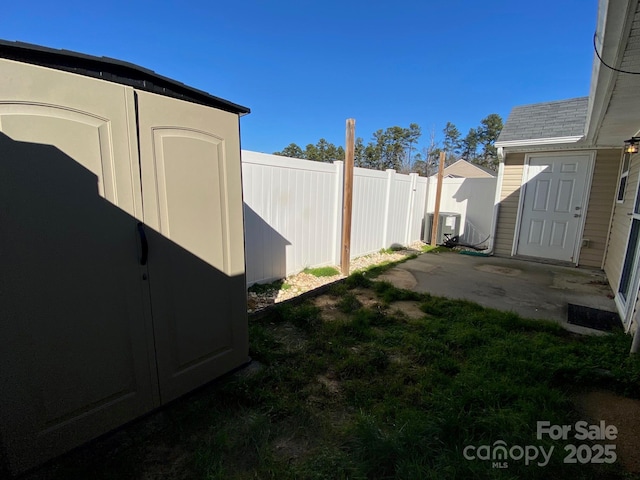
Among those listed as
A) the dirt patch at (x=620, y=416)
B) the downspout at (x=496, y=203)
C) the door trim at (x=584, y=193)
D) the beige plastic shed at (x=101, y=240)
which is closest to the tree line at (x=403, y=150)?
the downspout at (x=496, y=203)

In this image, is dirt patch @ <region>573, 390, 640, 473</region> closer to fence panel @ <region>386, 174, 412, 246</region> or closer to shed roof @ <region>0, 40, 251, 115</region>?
shed roof @ <region>0, 40, 251, 115</region>

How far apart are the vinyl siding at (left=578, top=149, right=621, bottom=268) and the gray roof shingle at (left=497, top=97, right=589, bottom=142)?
77 centimetres

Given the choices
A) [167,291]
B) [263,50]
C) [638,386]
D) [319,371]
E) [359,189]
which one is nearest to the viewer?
[167,291]

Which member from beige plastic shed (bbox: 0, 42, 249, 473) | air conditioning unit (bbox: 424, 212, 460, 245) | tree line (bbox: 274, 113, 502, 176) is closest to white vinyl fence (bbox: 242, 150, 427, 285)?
air conditioning unit (bbox: 424, 212, 460, 245)

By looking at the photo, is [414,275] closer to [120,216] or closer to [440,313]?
[440,313]

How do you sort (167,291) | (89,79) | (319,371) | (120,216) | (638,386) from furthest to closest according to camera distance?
(319,371) → (638,386) → (167,291) → (120,216) → (89,79)

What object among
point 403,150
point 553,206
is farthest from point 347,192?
point 403,150

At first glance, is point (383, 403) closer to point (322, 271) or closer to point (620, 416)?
point (620, 416)

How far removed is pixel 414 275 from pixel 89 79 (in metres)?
4.62

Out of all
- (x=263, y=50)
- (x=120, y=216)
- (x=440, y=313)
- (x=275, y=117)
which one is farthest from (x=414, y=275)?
(x=275, y=117)

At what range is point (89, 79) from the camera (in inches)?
50.4

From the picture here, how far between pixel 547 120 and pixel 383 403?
7.06 metres

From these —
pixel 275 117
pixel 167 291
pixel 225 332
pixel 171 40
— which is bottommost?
pixel 225 332

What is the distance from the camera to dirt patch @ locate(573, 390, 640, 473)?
1467 mm
